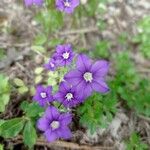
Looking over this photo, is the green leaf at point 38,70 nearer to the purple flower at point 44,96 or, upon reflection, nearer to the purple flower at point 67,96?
the purple flower at point 44,96

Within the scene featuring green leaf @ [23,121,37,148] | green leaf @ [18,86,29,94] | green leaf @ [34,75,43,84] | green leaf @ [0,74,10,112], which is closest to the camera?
green leaf @ [23,121,37,148]

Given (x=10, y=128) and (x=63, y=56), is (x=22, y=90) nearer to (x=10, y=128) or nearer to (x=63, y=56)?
(x=10, y=128)

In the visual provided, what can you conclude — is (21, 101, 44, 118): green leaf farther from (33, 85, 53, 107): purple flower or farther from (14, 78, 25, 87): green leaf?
(14, 78, 25, 87): green leaf

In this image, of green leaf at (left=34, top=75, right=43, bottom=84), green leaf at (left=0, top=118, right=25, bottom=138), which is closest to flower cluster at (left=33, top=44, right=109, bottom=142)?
green leaf at (left=0, top=118, right=25, bottom=138)

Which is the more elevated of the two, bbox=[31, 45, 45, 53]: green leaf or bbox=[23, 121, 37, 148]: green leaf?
bbox=[31, 45, 45, 53]: green leaf

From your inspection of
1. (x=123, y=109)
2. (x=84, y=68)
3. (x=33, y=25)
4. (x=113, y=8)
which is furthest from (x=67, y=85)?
(x=113, y=8)

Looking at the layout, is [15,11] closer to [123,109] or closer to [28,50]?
[28,50]

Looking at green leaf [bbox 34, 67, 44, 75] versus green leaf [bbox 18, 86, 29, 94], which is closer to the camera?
green leaf [bbox 18, 86, 29, 94]
